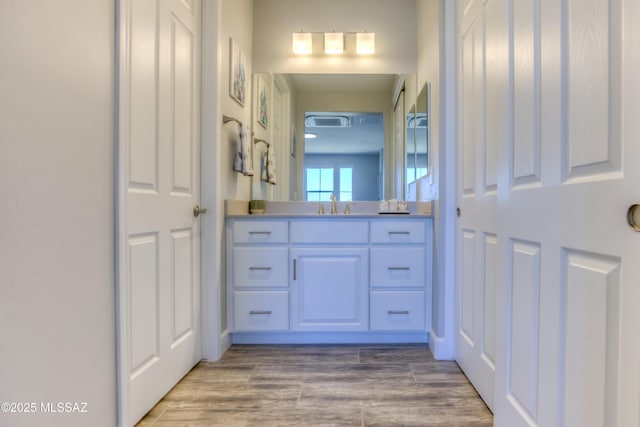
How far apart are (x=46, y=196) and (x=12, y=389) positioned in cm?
49

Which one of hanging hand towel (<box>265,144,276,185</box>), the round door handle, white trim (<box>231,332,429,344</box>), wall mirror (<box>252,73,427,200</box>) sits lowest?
white trim (<box>231,332,429,344</box>)

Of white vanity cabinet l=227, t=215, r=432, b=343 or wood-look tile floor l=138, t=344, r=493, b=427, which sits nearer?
wood-look tile floor l=138, t=344, r=493, b=427

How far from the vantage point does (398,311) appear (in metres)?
2.29

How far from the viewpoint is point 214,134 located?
2076 mm

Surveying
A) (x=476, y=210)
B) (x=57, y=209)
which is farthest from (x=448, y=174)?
(x=57, y=209)

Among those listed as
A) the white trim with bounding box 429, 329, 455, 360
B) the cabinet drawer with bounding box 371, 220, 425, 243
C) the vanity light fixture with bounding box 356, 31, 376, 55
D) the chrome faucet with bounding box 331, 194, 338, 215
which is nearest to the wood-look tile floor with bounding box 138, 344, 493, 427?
the white trim with bounding box 429, 329, 455, 360

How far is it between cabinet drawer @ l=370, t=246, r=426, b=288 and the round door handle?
5.19 ft

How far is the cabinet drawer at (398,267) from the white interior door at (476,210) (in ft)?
0.99

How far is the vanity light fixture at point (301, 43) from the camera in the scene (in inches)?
112

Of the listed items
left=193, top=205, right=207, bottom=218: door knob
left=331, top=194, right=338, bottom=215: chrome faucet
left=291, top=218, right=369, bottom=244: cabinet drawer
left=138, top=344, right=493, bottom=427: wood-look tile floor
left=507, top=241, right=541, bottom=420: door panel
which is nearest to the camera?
left=507, top=241, right=541, bottom=420: door panel

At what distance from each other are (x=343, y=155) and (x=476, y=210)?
1312 mm

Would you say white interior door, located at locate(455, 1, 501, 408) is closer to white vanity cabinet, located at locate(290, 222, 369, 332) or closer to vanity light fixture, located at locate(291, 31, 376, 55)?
white vanity cabinet, located at locate(290, 222, 369, 332)

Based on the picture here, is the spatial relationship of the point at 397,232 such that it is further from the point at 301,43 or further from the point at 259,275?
the point at 301,43

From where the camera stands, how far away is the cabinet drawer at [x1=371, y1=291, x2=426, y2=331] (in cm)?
229
